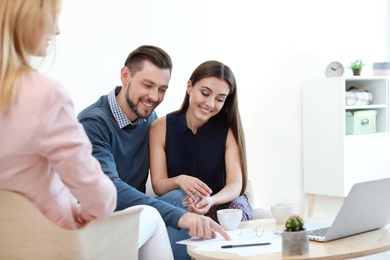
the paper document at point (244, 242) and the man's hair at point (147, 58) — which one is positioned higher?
the man's hair at point (147, 58)

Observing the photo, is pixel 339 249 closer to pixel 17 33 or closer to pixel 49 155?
pixel 49 155

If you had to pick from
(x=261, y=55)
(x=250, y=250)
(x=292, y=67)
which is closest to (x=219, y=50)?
(x=261, y=55)

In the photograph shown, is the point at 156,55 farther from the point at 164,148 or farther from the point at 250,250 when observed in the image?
the point at 250,250

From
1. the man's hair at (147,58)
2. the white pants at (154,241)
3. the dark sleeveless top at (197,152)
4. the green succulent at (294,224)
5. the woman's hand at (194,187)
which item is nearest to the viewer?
the green succulent at (294,224)

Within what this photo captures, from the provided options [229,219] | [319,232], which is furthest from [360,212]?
[229,219]

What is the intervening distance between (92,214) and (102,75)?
207 centimetres

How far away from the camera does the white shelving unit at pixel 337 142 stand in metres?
3.98

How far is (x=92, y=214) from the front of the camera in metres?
1.12

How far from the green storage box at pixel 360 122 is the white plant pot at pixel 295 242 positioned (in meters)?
2.85

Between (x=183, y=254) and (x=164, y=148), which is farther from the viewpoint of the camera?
(x=164, y=148)

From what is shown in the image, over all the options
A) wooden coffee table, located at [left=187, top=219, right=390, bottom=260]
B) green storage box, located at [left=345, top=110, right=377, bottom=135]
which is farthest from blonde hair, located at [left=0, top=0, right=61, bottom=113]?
green storage box, located at [left=345, top=110, right=377, bottom=135]

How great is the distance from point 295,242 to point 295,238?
11 mm

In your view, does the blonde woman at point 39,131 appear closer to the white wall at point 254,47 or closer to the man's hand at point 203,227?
the man's hand at point 203,227

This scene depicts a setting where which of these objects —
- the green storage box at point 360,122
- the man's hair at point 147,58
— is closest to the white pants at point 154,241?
the man's hair at point 147,58
